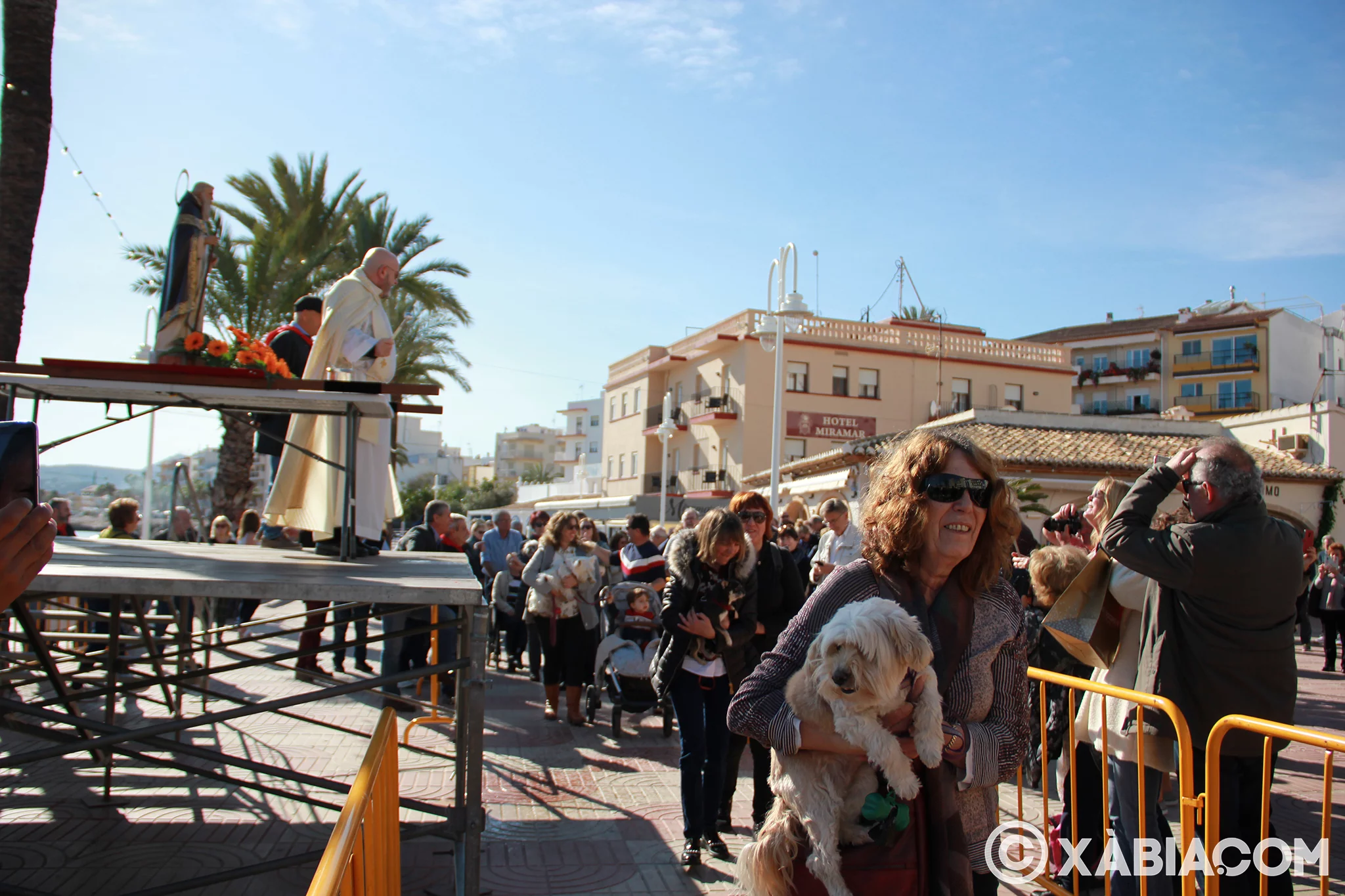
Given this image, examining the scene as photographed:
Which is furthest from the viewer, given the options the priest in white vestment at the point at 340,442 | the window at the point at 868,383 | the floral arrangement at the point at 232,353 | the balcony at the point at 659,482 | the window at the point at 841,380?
the balcony at the point at 659,482

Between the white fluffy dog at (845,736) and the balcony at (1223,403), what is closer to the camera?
the white fluffy dog at (845,736)

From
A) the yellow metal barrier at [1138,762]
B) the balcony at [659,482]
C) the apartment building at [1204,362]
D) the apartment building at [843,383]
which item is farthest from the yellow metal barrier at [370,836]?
the apartment building at [1204,362]

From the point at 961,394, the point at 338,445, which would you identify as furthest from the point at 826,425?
the point at 338,445

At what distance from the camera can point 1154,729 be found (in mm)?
3762

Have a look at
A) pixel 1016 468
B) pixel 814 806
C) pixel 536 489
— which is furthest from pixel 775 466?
pixel 536 489

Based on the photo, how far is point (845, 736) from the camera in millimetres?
2322

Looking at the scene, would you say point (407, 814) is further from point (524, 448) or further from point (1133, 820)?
point (524, 448)

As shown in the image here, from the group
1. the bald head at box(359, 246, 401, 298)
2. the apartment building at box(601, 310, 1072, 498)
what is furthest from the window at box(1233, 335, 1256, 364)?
the bald head at box(359, 246, 401, 298)

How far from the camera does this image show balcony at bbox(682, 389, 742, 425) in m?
41.5

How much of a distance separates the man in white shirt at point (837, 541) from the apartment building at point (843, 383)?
1218 inches

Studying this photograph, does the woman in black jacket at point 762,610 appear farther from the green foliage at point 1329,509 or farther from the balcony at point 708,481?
the balcony at point 708,481

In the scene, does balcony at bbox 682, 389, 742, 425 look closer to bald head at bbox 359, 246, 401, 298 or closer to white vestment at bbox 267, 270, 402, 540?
bald head at bbox 359, 246, 401, 298

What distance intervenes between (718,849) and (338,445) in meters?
2.96

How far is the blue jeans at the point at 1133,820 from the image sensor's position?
3.81 meters
